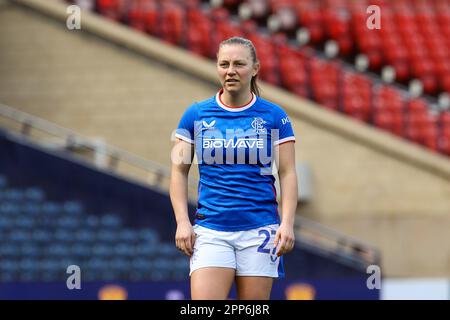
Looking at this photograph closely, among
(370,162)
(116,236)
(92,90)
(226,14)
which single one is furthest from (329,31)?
(116,236)

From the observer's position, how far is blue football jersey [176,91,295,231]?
474cm

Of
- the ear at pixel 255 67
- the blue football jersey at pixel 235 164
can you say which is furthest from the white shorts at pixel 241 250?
the ear at pixel 255 67

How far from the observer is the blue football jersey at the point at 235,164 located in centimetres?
474

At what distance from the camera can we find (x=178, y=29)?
16.4 metres

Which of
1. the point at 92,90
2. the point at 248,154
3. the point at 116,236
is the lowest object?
the point at 248,154

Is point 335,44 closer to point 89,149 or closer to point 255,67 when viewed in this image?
point 89,149

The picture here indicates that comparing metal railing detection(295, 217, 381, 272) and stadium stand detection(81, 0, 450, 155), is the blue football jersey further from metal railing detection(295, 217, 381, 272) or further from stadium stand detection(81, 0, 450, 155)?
stadium stand detection(81, 0, 450, 155)

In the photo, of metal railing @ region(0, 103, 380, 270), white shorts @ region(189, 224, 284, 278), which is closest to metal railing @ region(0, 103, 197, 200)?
metal railing @ region(0, 103, 380, 270)

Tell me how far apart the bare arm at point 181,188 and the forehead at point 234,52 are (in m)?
0.44

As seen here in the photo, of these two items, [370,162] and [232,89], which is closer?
[232,89]

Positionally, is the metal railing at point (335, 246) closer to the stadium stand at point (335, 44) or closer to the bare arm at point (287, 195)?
the stadium stand at point (335, 44)

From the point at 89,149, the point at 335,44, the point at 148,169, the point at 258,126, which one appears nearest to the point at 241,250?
the point at 258,126
